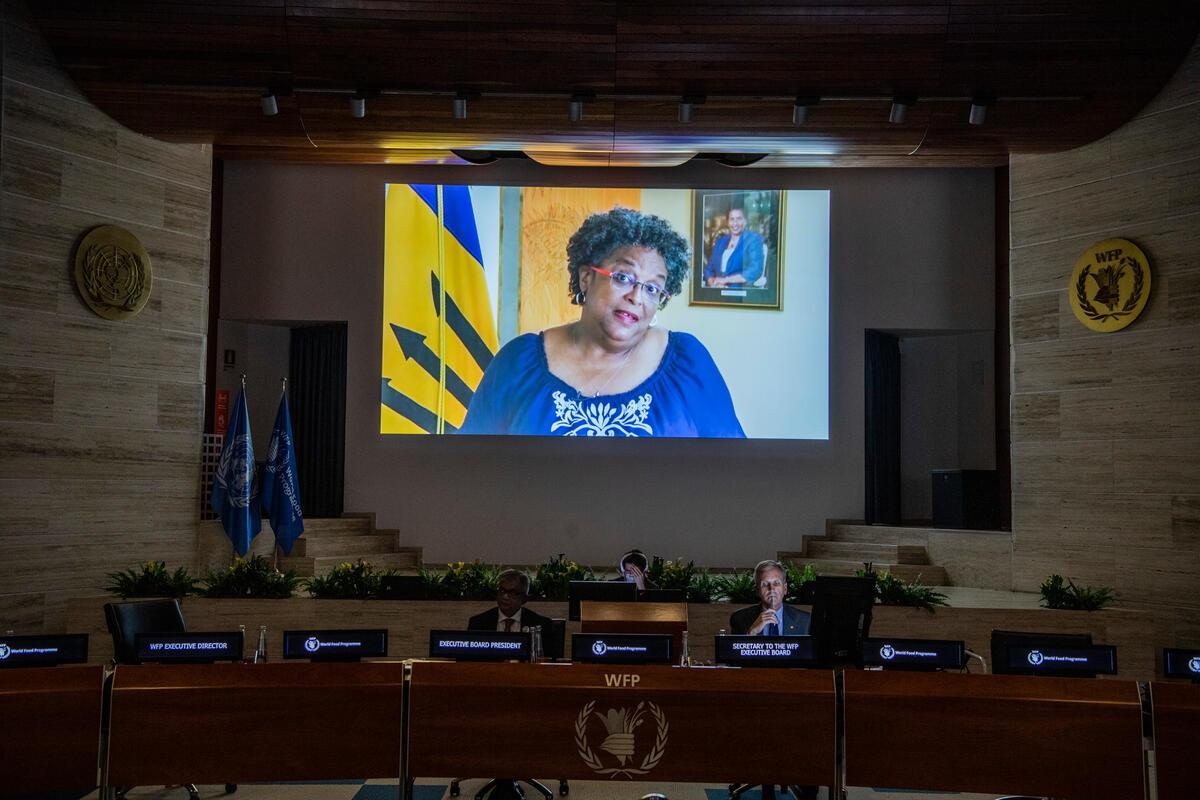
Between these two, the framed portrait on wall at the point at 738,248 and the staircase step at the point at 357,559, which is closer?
the staircase step at the point at 357,559

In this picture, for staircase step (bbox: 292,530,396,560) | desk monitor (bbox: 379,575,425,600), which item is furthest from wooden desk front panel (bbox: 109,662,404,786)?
staircase step (bbox: 292,530,396,560)

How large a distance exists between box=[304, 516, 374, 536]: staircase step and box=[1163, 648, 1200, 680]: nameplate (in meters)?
8.51

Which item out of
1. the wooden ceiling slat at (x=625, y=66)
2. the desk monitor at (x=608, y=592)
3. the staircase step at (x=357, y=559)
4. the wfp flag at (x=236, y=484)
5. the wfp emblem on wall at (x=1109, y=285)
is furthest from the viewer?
the staircase step at (x=357, y=559)

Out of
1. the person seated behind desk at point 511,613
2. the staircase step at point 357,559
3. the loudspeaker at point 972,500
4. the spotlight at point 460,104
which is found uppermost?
the spotlight at point 460,104

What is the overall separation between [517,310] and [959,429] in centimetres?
566

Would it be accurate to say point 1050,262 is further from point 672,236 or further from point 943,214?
point 672,236

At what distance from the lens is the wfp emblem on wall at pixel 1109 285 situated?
8.59 meters

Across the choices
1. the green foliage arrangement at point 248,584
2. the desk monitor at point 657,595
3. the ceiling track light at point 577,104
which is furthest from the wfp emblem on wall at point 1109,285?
the green foliage arrangement at point 248,584

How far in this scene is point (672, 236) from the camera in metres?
Result: 11.8

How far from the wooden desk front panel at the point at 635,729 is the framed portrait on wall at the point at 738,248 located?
8033 millimetres

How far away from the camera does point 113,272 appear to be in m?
8.65

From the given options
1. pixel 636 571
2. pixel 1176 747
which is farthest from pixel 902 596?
pixel 1176 747

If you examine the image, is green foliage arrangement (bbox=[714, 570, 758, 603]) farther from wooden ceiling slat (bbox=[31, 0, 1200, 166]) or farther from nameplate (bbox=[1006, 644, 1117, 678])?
wooden ceiling slat (bbox=[31, 0, 1200, 166])

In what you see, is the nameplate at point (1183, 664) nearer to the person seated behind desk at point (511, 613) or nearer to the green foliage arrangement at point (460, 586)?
the person seated behind desk at point (511, 613)
